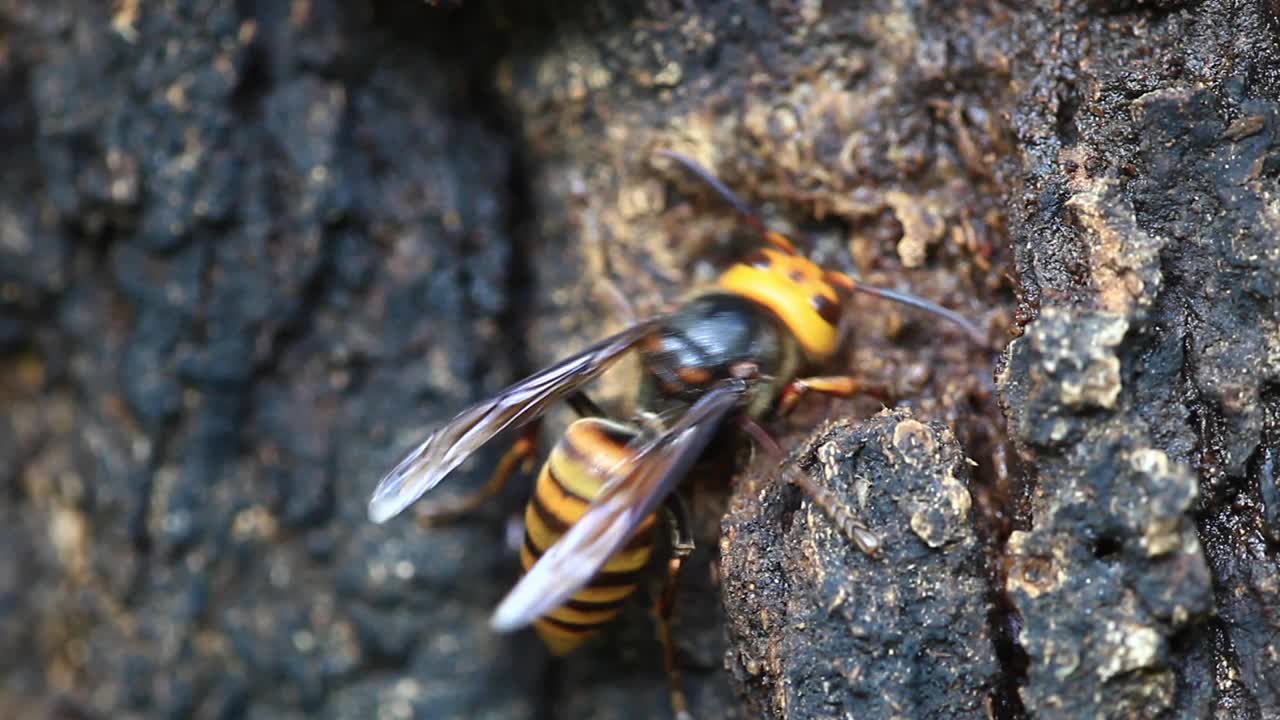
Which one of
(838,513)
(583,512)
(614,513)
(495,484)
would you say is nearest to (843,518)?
(838,513)

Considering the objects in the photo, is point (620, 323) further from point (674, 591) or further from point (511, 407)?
point (674, 591)

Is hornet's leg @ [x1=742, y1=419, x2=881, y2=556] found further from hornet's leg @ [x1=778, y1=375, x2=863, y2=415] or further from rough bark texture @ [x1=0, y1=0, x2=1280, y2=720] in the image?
hornet's leg @ [x1=778, y1=375, x2=863, y2=415]

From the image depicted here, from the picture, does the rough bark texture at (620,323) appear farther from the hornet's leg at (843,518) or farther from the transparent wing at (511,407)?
the transparent wing at (511,407)

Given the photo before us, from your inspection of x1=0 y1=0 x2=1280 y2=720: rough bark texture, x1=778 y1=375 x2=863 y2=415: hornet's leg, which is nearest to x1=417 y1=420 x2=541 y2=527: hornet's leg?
x1=0 y1=0 x2=1280 y2=720: rough bark texture

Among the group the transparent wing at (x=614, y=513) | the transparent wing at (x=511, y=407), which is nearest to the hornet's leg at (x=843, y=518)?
the transparent wing at (x=614, y=513)

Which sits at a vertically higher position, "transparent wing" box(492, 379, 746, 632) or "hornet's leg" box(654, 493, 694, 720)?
"transparent wing" box(492, 379, 746, 632)

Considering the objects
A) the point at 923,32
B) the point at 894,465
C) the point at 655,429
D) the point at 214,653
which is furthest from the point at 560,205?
the point at 214,653
